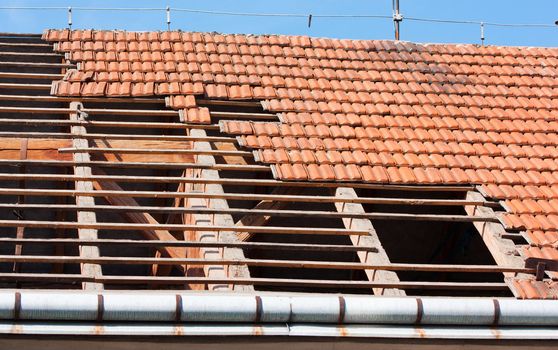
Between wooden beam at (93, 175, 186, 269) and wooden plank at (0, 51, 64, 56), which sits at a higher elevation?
wooden plank at (0, 51, 64, 56)

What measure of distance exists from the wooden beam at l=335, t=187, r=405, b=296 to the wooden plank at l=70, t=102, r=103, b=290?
2.03 m

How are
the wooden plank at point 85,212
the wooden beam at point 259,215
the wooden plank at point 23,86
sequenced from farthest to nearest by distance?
A: the wooden plank at point 23,86, the wooden beam at point 259,215, the wooden plank at point 85,212

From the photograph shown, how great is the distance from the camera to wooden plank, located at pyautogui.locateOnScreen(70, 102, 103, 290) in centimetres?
743

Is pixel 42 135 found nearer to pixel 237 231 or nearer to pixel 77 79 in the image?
pixel 77 79

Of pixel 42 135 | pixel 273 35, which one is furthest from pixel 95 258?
pixel 273 35

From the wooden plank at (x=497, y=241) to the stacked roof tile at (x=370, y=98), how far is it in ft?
0.44

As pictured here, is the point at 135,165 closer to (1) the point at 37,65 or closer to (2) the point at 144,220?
(2) the point at 144,220

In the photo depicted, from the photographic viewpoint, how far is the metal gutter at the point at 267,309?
21.1ft

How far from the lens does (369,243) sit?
834 centimetres

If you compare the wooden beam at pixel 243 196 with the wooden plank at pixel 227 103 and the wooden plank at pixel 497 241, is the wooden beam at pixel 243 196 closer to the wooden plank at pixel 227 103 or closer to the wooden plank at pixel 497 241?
the wooden plank at pixel 497 241

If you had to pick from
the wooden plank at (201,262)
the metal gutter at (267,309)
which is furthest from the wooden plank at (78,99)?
the metal gutter at (267,309)

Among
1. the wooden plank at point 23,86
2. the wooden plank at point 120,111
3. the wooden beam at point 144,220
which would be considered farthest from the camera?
the wooden plank at point 23,86

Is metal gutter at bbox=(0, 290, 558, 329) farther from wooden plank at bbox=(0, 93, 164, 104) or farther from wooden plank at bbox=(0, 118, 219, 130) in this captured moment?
wooden plank at bbox=(0, 93, 164, 104)

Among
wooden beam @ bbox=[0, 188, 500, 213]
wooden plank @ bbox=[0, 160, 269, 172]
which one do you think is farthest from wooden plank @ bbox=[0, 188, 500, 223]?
wooden plank @ bbox=[0, 160, 269, 172]
